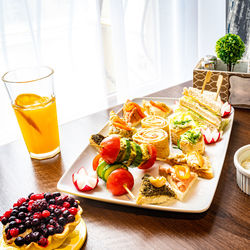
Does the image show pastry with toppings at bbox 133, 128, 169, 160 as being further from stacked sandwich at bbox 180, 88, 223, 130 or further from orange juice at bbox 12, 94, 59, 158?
orange juice at bbox 12, 94, 59, 158

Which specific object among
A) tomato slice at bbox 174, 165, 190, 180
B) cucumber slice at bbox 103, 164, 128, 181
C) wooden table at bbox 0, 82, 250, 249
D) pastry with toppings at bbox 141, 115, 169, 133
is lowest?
wooden table at bbox 0, 82, 250, 249

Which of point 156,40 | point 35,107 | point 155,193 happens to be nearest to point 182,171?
point 155,193

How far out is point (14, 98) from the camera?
4.25 feet

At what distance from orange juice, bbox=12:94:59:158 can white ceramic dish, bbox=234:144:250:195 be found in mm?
745

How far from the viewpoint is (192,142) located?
1276mm

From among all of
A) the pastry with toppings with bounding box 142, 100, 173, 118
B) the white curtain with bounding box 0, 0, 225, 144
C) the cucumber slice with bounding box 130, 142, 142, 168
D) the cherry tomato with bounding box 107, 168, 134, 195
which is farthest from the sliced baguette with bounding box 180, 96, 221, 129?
the white curtain with bounding box 0, 0, 225, 144

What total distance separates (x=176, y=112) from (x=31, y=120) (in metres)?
0.70

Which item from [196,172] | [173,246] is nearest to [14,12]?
[196,172]

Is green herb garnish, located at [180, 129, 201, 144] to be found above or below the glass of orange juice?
below

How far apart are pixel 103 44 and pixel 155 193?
1841 millimetres

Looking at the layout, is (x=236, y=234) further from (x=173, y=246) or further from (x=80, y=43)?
(x=80, y=43)

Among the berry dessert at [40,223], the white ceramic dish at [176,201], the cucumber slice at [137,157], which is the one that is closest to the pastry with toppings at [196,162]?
the white ceramic dish at [176,201]

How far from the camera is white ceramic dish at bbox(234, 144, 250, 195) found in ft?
3.40

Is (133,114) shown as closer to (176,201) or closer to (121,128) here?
(121,128)
